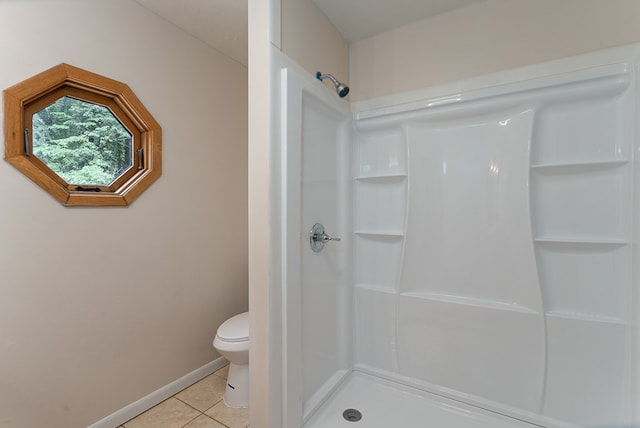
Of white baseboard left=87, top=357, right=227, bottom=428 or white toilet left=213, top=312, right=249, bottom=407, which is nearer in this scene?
white baseboard left=87, top=357, right=227, bottom=428

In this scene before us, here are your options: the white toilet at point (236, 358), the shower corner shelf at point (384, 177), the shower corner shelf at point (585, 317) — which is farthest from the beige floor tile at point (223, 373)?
the shower corner shelf at point (585, 317)

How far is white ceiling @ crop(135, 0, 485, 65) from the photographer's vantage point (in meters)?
1.58

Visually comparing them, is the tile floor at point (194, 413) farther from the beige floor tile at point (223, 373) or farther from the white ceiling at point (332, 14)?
the white ceiling at point (332, 14)

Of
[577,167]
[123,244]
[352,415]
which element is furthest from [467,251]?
[123,244]

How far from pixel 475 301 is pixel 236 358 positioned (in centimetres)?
143

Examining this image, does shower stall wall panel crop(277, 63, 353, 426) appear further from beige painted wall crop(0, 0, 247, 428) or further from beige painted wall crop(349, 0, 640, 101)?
beige painted wall crop(0, 0, 247, 428)

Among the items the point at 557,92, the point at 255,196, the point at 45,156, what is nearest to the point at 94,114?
the point at 45,156

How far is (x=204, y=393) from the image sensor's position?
75.2 inches

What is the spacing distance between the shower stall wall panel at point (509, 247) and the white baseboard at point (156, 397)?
3.66 ft

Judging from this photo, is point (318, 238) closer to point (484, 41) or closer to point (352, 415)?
point (352, 415)

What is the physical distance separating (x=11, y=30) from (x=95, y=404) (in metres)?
1.84

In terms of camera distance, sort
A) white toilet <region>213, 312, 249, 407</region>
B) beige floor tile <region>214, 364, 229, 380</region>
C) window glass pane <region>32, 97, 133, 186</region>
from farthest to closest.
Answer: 1. beige floor tile <region>214, 364, 229, 380</region>
2. white toilet <region>213, 312, 249, 407</region>
3. window glass pane <region>32, 97, 133, 186</region>

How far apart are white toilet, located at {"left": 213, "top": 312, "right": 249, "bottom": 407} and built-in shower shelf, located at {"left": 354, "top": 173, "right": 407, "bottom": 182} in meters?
1.23

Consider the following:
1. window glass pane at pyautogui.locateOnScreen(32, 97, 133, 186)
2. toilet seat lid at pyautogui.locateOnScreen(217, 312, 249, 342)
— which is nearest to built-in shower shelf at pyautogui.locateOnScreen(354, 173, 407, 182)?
toilet seat lid at pyautogui.locateOnScreen(217, 312, 249, 342)
